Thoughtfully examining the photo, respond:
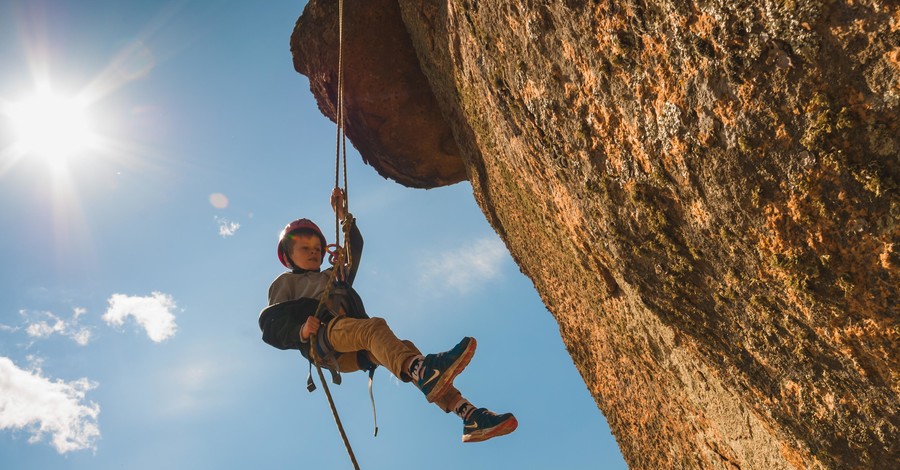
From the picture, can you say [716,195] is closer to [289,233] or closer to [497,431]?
[497,431]

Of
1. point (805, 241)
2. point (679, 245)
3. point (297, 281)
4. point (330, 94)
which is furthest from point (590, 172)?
point (330, 94)

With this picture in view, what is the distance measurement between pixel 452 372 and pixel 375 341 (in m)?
0.65

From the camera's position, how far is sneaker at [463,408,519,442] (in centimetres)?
321

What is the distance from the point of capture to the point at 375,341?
3.69 meters

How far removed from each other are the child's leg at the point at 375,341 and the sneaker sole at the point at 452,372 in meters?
0.26

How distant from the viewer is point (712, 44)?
1857 mm

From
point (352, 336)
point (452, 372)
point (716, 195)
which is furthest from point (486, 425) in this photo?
point (716, 195)

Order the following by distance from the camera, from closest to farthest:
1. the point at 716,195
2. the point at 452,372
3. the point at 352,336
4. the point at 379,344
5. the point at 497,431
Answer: the point at 716,195
the point at 497,431
the point at 452,372
the point at 379,344
the point at 352,336

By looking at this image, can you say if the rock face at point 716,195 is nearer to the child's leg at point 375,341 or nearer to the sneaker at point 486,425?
the sneaker at point 486,425

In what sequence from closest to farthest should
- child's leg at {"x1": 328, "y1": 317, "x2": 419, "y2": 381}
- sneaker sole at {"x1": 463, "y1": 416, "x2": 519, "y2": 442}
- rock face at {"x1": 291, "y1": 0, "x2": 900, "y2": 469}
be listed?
rock face at {"x1": 291, "y1": 0, "x2": 900, "y2": 469}, sneaker sole at {"x1": 463, "y1": 416, "x2": 519, "y2": 442}, child's leg at {"x1": 328, "y1": 317, "x2": 419, "y2": 381}

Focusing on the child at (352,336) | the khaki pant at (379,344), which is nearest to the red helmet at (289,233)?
the child at (352,336)

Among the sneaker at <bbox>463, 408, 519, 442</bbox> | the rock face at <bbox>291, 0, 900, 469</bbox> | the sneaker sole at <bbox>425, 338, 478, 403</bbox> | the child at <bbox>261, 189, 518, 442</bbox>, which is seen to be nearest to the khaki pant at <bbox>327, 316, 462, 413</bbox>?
the child at <bbox>261, 189, 518, 442</bbox>

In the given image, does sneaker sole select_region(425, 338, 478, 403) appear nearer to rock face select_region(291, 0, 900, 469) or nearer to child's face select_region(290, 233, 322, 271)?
rock face select_region(291, 0, 900, 469)

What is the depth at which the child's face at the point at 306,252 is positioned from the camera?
495 centimetres
